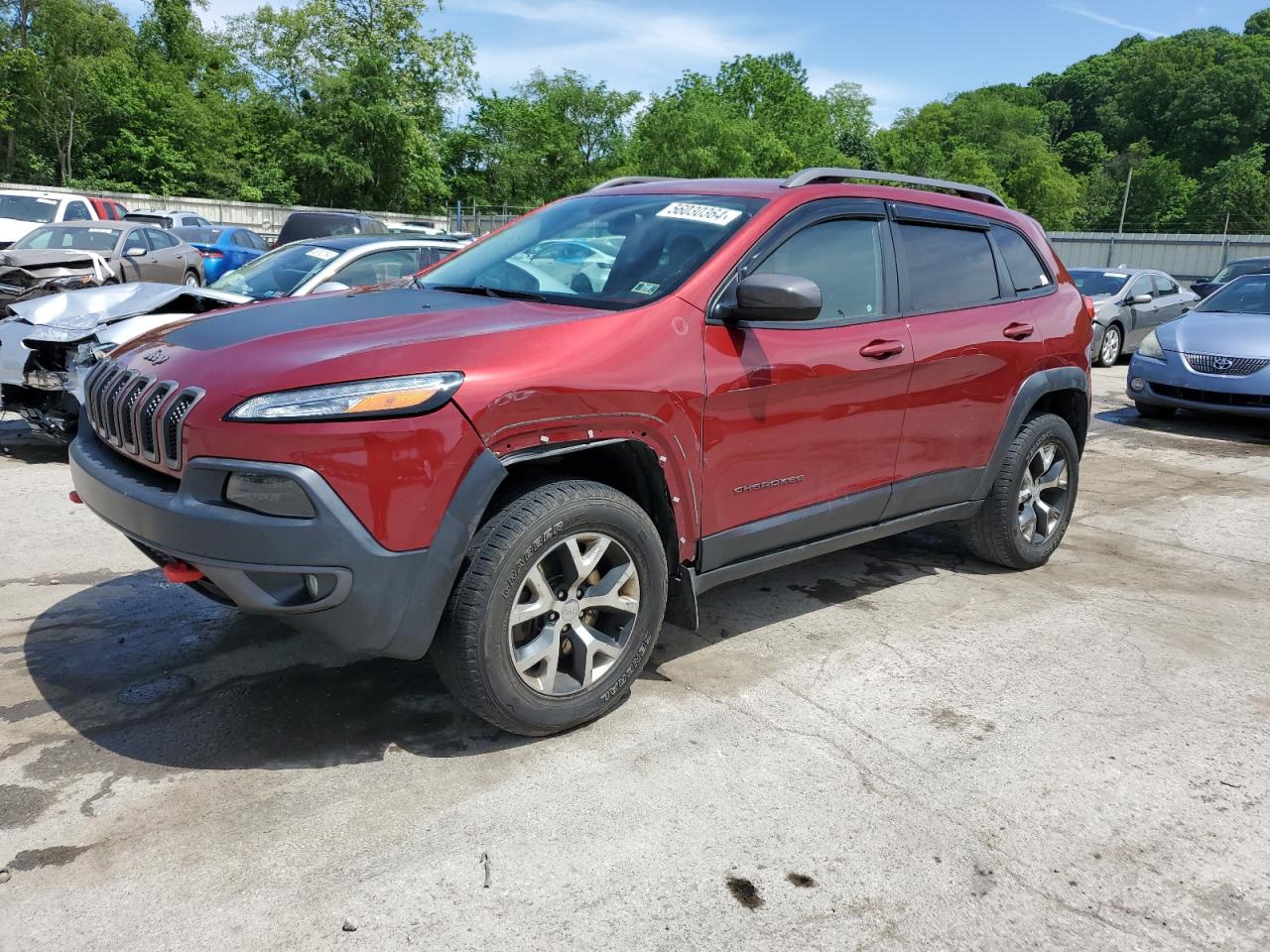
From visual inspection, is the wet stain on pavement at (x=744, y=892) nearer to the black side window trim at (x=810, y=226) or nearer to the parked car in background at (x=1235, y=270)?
the black side window trim at (x=810, y=226)

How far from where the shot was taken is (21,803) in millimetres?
2729

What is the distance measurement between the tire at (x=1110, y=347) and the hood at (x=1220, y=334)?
4.05 metres

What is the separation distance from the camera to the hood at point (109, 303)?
21.8ft

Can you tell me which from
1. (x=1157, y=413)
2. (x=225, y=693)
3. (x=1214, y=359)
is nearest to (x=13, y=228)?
(x=225, y=693)

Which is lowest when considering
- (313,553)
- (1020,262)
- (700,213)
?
(313,553)

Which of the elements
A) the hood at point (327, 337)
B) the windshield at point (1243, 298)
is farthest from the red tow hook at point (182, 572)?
the windshield at point (1243, 298)

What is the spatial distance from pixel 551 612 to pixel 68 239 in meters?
13.2

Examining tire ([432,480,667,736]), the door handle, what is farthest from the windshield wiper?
the door handle

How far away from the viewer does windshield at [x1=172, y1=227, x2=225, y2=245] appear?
65.3 ft

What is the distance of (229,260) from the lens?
18141 mm

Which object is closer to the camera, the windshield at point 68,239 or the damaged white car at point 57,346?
the damaged white car at point 57,346

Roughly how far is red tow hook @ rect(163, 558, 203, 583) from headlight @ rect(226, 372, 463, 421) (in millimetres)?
478

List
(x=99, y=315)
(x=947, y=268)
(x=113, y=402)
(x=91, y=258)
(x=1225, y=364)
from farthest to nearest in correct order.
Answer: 1. (x=91, y=258)
2. (x=1225, y=364)
3. (x=99, y=315)
4. (x=947, y=268)
5. (x=113, y=402)

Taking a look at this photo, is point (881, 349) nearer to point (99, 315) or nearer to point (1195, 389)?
point (99, 315)
